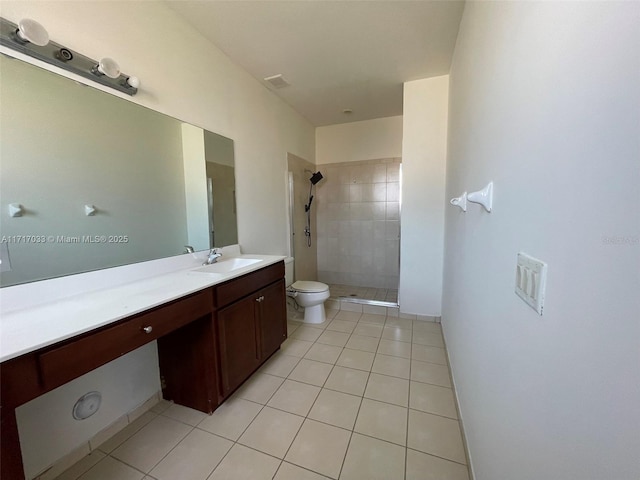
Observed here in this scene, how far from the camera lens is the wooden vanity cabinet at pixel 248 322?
1505 millimetres

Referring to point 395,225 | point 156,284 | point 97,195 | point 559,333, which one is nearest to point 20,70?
point 97,195

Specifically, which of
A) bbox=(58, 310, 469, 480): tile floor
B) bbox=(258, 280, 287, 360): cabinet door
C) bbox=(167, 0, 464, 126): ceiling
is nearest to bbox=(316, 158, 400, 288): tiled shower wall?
bbox=(167, 0, 464, 126): ceiling

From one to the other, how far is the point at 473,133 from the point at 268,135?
1905 mm

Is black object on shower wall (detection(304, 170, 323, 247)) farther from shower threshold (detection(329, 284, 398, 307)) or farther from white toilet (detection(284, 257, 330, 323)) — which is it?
white toilet (detection(284, 257, 330, 323))

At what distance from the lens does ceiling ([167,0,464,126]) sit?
1608mm

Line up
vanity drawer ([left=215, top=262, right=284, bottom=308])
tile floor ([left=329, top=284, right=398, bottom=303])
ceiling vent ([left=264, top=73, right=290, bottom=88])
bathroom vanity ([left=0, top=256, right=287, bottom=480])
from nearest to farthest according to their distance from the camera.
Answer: bathroom vanity ([left=0, top=256, right=287, bottom=480]) → vanity drawer ([left=215, top=262, right=284, bottom=308]) → ceiling vent ([left=264, top=73, right=290, bottom=88]) → tile floor ([left=329, top=284, right=398, bottom=303])

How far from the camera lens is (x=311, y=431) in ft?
4.61

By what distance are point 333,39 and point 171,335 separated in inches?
90.8

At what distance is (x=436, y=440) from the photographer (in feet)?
4.38

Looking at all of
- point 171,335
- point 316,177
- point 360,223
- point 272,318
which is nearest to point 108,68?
point 171,335

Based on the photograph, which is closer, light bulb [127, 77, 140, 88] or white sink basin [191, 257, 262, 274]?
light bulb [127, 77, 140, 88]

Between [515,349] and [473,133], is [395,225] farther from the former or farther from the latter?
[515,349]

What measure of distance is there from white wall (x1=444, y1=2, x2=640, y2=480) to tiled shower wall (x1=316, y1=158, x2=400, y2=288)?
2561 mm

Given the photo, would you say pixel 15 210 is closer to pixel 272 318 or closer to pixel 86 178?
pixel 86 178
